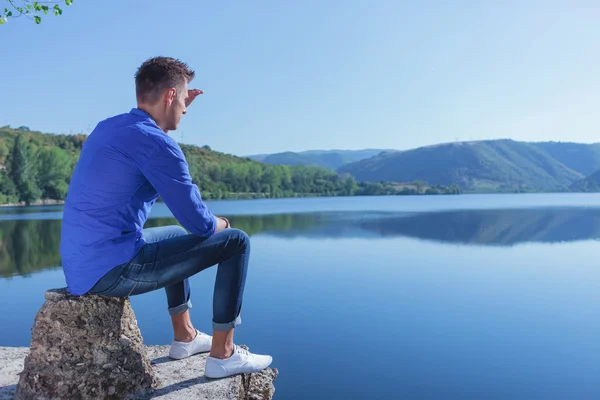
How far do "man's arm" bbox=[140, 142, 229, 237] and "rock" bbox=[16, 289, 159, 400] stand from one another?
2.45ft

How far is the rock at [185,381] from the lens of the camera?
3326 millimetres

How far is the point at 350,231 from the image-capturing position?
94.6 feet

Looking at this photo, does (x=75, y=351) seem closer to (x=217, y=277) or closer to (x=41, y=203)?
(x=217, y=277)

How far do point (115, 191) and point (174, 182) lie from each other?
0.32m

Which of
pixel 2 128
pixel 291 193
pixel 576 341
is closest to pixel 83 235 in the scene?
pixel 576 341

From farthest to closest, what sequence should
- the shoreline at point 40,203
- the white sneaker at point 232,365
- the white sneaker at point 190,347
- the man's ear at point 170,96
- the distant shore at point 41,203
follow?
the distant shore at point 41,203, the shoreline at point 40,203, the white sneaker at point 190,347, the white sneaker at point 232,365, the man's ear at point 170,96

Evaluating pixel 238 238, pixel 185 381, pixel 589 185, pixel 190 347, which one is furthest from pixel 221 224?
pixel 589 185

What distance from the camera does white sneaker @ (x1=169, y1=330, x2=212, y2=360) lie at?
13.0ft

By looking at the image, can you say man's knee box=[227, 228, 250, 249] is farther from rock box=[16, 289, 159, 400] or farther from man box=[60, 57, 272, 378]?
rock box=[16, 289, 159, 400]

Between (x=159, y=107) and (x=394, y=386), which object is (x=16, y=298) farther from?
(x=159, y=107)

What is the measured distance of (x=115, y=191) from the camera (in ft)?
9.31

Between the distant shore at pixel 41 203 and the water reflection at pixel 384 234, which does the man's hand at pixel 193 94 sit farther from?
the distant shore at pixel 41 203

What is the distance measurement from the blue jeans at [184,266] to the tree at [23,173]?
7570 centimetres

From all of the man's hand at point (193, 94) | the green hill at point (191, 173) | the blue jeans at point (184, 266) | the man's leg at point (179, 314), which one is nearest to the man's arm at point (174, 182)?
the blue jeans at point (184, 266)
